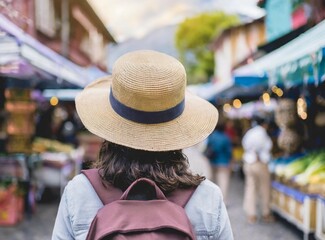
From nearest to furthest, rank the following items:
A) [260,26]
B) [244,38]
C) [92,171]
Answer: [92,171] → [260,26] → [244,38]

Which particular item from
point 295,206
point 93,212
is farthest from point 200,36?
point 93,212

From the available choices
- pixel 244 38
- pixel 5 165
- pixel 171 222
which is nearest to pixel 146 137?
pixel 171 222

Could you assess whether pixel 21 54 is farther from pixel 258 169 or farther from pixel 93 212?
pixel 258 169

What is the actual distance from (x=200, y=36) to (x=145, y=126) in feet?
163

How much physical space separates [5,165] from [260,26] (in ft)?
59.5

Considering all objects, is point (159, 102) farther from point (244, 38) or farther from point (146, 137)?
point (244, 38)

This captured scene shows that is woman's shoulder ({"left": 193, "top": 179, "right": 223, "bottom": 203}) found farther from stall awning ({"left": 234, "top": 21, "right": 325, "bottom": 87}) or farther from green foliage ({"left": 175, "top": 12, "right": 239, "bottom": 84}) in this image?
green foliage ({"left": 175, "top": 12, "right": 239, "bottom": 84})

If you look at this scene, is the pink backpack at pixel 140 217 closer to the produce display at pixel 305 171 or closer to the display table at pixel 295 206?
the produce display at pixel 305 171

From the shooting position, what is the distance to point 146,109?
6.31ft

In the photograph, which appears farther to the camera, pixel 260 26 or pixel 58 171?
pixel 260 26

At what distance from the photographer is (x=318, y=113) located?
8.68 m

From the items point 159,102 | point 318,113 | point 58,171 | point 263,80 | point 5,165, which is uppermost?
point 159,102

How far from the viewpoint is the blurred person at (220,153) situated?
902 cm

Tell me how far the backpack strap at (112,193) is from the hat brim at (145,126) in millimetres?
163
